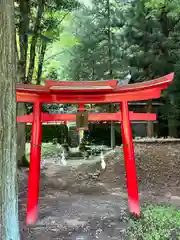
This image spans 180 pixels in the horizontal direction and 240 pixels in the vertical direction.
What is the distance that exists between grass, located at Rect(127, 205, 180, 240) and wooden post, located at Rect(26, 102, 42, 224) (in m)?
1.82

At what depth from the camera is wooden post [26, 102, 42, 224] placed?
228 inches

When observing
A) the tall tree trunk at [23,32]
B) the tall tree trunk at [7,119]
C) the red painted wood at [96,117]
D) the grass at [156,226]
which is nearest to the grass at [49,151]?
the tall tree trunk at [23,32]

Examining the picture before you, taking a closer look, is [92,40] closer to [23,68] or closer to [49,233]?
[23,68]

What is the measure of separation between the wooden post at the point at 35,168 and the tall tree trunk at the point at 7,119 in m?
1.88

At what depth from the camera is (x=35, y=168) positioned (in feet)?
19.8

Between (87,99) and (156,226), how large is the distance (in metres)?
2.76

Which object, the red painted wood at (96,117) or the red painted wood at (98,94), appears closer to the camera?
the red painted wood at (98,94)

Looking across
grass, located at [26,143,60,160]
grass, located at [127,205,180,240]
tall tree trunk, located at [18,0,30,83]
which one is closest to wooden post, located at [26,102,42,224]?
grass, located at [127,205,180,240]

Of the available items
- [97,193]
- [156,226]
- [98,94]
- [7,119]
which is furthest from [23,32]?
[156,226]

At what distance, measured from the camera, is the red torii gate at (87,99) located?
5980mm

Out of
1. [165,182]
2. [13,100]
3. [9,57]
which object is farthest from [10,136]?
[165,182]

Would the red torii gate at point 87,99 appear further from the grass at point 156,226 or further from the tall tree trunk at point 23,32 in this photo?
the tall tree trunk at point 23,32

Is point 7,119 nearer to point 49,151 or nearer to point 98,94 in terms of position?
point 98,94

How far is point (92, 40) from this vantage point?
50.1 feet
